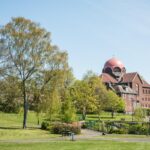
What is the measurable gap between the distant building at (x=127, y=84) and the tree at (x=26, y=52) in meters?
57.9

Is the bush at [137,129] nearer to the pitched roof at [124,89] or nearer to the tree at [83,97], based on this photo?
the tree at [83,97]

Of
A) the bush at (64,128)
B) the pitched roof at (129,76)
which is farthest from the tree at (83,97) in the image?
the pitched roof at (129,76)

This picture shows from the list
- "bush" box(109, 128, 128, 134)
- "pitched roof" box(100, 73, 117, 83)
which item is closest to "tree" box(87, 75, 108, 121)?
"pitched roof" box(100, 73, 117, 83)

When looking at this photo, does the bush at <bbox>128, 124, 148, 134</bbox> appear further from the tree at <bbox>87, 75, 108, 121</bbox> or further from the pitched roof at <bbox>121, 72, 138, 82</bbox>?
the pitched roof at <bbox>121, 72, 138, 82</bbox>

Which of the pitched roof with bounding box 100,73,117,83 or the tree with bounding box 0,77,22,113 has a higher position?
the pitched roof with bounding box 100,73,117,83

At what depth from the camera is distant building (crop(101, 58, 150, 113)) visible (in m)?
110

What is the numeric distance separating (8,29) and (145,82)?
85.6 m

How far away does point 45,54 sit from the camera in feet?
165

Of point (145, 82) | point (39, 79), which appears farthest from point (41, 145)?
point (145, 82)

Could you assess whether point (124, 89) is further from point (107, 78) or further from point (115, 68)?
point (115, 68)

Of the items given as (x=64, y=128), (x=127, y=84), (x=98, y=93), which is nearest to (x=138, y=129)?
(x=64, y=128)

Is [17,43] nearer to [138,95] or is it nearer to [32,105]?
[32,105]

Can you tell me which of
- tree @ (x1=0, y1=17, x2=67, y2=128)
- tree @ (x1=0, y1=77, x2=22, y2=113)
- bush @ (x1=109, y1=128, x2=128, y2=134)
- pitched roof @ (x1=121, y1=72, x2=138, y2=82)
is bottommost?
bush @ (x1=109, y1=128, x2=128, y2=134)

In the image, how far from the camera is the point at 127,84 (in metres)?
116
